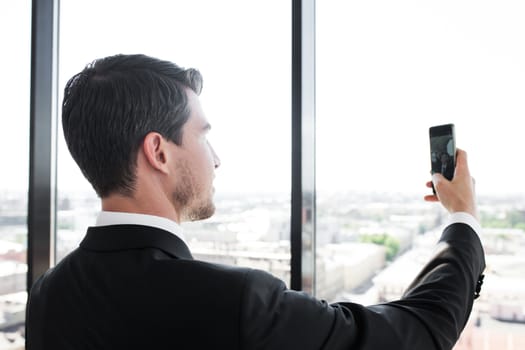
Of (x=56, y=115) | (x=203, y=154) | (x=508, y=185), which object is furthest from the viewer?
(x=56, y=115)

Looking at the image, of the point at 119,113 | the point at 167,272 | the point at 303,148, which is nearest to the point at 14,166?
the point at 303,148

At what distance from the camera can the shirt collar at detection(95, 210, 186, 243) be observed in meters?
0.78

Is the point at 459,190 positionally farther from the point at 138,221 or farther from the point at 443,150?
the point at 138,221

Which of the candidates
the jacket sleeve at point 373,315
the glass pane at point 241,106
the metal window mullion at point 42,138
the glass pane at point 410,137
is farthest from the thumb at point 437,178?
the metal window mullion at point 42,138

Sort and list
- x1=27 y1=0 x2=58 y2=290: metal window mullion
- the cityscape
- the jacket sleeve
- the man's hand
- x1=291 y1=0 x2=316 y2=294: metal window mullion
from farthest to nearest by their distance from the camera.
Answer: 1. x1=27 y1=0 x2=58 y2=290: metal window mullion
2. x1=291 y1=0 x2=316 y2=294: metal window mullion
3. the cityscape
4. the man's hand
5. the jacket sleeve

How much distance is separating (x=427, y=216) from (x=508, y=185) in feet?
0.69

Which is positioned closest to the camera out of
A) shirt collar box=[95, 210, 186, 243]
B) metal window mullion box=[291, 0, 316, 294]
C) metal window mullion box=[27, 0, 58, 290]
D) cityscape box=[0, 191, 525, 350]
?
shirt collar box=[95, 210, 186, 243]

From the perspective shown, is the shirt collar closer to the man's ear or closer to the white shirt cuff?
the man's ear

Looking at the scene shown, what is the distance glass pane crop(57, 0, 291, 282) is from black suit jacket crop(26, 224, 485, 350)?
762mm

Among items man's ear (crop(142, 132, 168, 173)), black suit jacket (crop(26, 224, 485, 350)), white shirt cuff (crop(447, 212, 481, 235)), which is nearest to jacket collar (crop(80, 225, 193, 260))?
black suit jacket (crop(26, 224, 485, 350))

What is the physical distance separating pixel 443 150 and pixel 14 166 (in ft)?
5.25

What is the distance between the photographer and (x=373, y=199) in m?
1.36

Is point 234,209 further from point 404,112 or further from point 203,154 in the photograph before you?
point 203,154

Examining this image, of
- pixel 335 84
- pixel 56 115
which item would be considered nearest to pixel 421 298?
pixel 335 84
